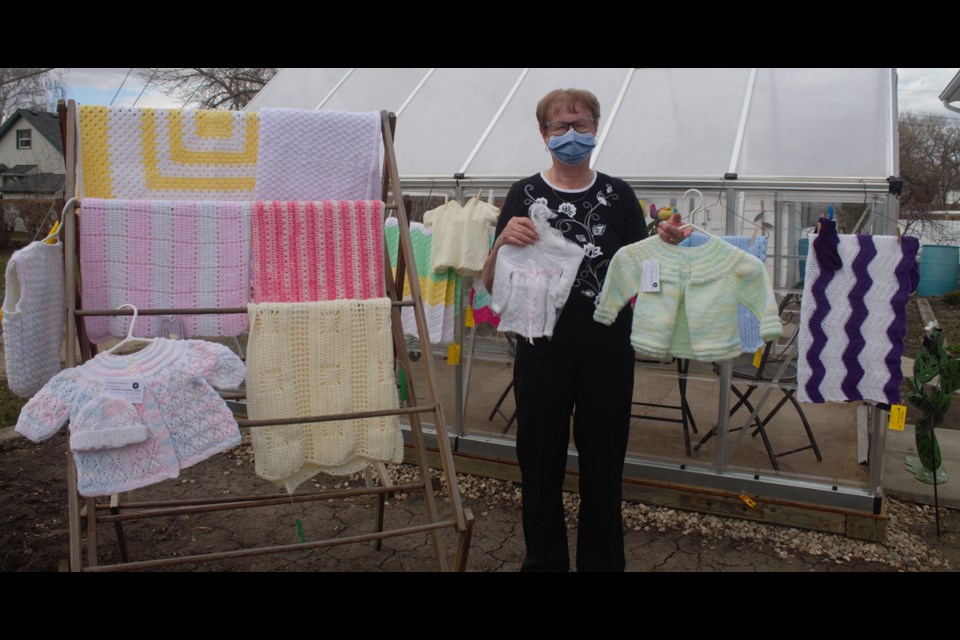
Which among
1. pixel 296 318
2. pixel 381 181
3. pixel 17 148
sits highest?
pixel 17 148

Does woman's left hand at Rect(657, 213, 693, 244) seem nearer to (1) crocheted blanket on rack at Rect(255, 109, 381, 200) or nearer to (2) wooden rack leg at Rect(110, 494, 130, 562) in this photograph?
(1) crocheted blanket on rack at Rect(255, 109, 381, 200)

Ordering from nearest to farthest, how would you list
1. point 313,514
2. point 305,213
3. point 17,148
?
point 305,213 < point 313,514 < point 17,148

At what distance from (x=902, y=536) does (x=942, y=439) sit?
70.8 inches

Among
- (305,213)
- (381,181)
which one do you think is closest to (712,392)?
(381,181)

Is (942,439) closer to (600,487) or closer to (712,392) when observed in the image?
(712,392)

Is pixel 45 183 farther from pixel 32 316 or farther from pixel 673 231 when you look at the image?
pixel 673 231

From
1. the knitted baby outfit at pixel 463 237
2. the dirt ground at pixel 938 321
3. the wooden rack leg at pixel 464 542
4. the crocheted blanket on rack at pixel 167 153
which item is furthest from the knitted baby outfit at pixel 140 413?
the dirt ground at pixel 938 321

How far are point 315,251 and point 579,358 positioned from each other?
39.6 inches

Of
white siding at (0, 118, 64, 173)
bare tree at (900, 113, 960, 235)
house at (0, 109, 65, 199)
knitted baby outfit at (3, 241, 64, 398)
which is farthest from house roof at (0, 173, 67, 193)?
bare tree at (900, 113, 960, 235)

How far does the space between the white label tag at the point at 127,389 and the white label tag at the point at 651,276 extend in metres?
1.69

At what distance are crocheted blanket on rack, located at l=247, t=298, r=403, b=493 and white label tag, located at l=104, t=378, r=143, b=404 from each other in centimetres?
35

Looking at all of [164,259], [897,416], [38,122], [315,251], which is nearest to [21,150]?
[38,122]

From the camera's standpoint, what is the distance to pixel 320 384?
7.75 feet

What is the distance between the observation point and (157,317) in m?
2.47
